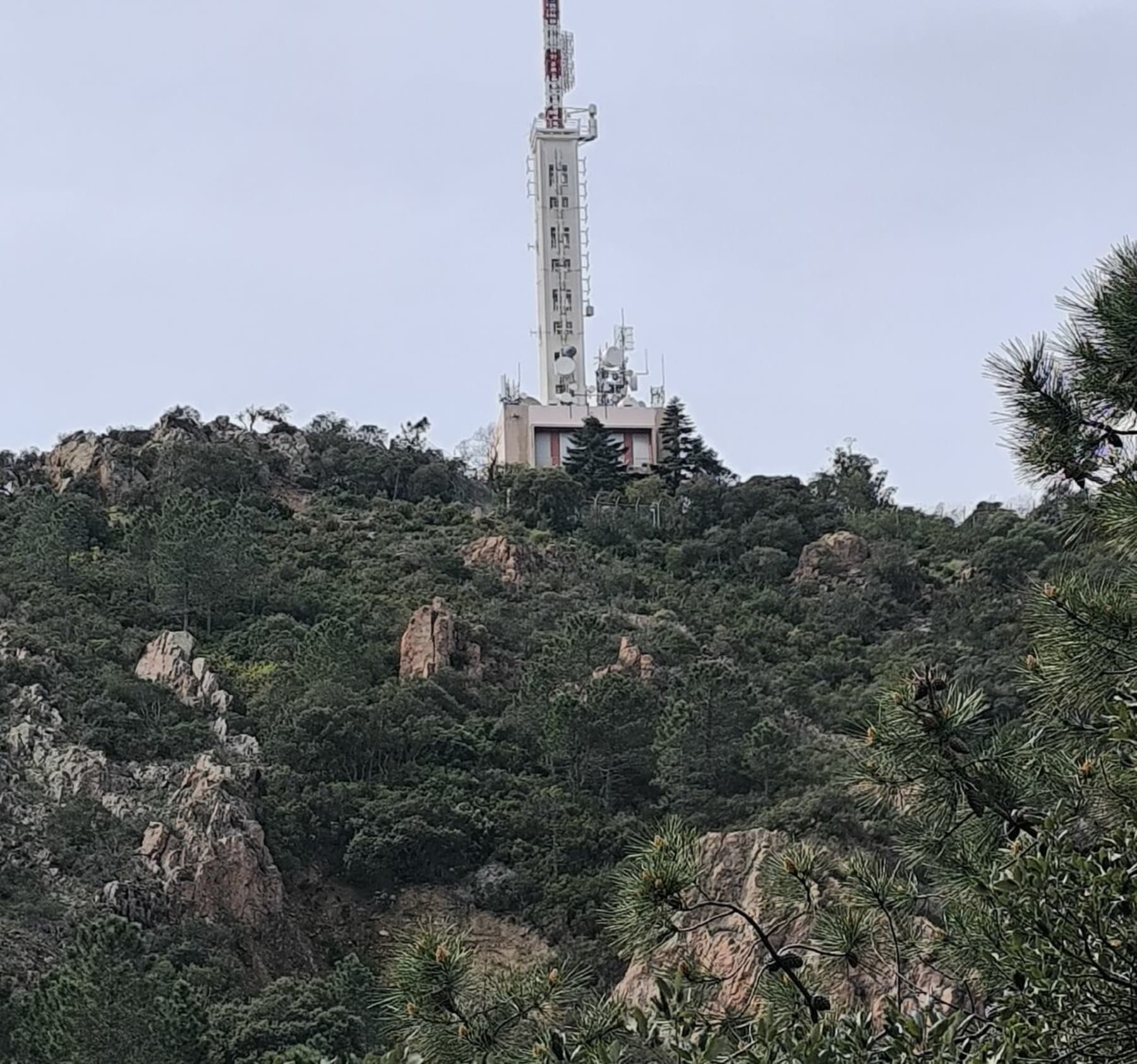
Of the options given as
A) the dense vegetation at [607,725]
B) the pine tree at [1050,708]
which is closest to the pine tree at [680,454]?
the dense vegetation at [607,725]

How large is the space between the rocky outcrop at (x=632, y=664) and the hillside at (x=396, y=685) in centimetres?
10

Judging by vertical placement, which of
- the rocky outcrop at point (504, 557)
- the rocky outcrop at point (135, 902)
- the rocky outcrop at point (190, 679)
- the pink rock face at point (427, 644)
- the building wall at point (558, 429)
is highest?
the building wall at point (558, 429)

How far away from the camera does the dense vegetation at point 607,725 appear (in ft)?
15.2

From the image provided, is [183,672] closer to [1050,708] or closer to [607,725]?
[607,725]

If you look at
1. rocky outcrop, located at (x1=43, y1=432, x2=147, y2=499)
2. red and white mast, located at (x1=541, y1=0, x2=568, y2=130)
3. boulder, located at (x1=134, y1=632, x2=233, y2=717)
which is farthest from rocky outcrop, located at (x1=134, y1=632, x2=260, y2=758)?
red and white mast, located at (x1=541, y1=0, x2=568, y2=130)

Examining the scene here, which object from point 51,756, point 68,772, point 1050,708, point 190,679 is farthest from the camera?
point 190,679

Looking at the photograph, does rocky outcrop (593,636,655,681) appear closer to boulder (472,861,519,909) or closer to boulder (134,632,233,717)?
boulder (472,861,519,909)

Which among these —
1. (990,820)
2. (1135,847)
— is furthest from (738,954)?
(1135,847)

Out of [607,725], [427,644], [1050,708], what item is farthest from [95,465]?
[1050,708]

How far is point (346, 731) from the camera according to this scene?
940 inches

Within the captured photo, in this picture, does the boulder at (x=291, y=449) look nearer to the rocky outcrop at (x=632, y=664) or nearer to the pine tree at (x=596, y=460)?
the pine tree at (x=596, y=460)

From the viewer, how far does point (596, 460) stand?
40906mm

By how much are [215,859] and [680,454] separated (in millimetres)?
24329

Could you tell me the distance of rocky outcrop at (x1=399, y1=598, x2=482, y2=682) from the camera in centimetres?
2758
